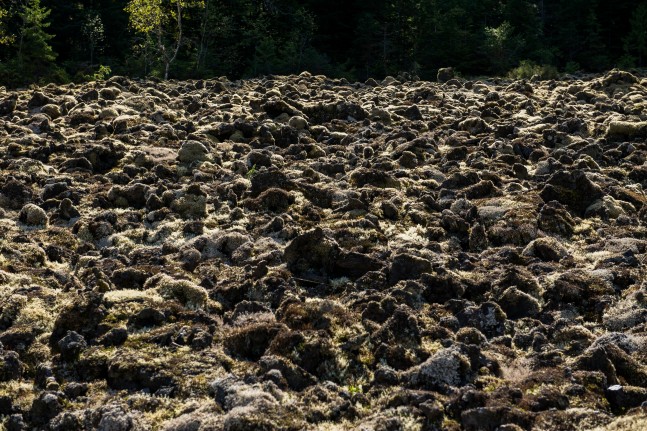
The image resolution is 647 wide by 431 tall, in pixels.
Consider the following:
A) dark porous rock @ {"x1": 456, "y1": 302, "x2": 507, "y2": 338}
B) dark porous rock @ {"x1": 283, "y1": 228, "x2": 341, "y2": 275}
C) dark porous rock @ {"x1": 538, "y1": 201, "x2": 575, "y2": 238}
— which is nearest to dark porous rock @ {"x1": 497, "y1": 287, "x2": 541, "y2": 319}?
dark porous rock @ {"x1": 456, "y1": 302, "x2": 507, "y2": 338}

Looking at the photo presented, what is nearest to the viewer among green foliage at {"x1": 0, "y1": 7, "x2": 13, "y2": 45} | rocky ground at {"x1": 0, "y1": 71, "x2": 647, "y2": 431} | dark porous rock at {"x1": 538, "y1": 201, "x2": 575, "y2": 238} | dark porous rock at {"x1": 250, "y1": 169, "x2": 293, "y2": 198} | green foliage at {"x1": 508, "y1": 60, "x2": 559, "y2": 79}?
rocky ground at {"x1": 0, "y1": 71, "x2": 647, "y2": 431}

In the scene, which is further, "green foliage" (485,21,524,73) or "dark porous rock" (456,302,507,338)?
"green foliage" (485,21,524,73)

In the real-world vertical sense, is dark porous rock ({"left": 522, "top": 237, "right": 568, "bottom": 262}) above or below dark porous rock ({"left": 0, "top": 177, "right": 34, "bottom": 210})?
above

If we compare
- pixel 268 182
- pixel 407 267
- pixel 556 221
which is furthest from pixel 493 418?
pixel 268 182

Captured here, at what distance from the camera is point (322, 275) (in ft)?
51.5

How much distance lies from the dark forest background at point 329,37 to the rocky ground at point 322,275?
1093 inches

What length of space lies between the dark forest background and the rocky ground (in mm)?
27752

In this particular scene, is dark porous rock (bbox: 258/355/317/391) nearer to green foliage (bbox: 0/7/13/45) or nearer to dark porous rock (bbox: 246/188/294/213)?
dark porous rock (bbox: 246/188/294/213)

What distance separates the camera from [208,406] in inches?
401

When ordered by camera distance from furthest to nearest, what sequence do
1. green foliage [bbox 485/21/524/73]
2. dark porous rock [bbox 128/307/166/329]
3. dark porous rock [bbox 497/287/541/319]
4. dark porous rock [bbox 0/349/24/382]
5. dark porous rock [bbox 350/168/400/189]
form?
green foliage [bbox 485/21/524/73], dark porous rock [bbox 350/168/400/189], dark porous rock [bbox 497/287/541/319], dark porous rock [bbox 128/307/166/329], dark porous rock [bbox 0/349/24/382]

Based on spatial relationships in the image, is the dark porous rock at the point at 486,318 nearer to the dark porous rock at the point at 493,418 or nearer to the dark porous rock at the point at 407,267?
the dark porous rock at the point at 407,267

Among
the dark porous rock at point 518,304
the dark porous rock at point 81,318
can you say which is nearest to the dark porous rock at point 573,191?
the dark porous rock at point 518,304

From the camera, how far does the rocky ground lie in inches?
412

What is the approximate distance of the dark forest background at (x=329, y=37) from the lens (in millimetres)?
57438
